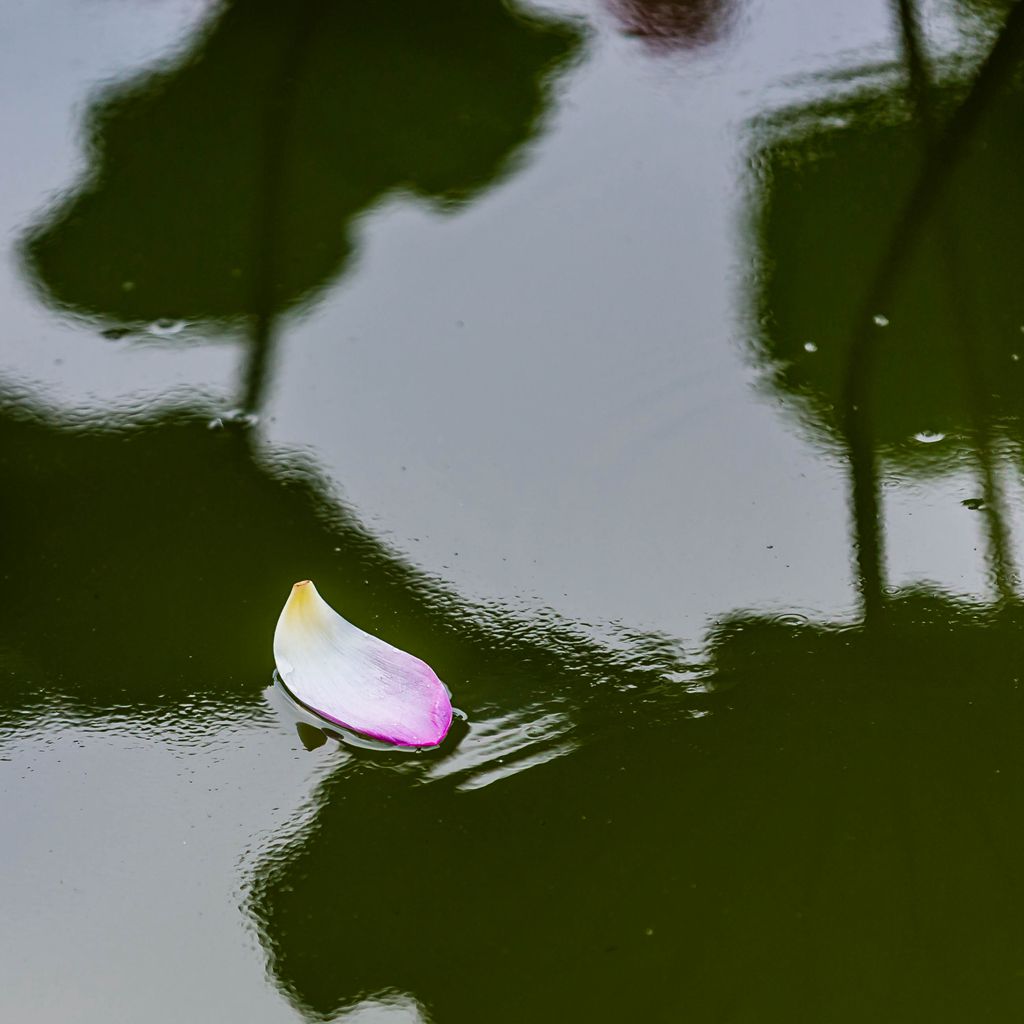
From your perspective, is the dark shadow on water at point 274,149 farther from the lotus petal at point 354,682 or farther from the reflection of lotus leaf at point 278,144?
the lotus petal at point 354,682

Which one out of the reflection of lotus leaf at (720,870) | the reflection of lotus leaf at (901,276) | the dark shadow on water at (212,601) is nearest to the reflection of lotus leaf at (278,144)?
the dark shadow on water at (212,601)

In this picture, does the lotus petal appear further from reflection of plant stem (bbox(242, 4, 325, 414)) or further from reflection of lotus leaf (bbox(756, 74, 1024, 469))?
reflection of lotus leaf (bbox(756, 74, 1024, 469))

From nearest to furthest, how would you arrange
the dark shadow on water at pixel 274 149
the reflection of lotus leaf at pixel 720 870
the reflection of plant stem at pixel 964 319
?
1. the reflection of lotus leaf at pixel 720 870
2. the reflection of plant stem at pixel 964 319
3. the dark shadow on water at pixel 274 149

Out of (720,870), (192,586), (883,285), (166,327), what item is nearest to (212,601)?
(192,586)

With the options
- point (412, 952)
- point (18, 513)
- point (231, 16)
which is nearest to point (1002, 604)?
point (412, 952)

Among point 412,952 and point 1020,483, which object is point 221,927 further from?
point 1020,483
